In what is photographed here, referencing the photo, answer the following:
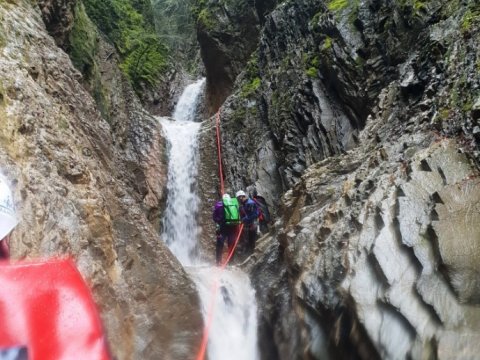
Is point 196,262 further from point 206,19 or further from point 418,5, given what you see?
point 206,19

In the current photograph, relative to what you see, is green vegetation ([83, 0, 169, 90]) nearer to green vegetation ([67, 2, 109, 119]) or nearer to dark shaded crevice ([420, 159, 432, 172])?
green vegetation ([67, 2, 109, 119])

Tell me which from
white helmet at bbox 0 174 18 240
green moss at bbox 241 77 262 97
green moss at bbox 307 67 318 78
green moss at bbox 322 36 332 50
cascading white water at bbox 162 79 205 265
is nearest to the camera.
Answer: white helmet at bbox 0 174 18 240

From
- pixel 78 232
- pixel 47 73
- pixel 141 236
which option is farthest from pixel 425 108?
pixel 47 73

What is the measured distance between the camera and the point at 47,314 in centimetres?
125

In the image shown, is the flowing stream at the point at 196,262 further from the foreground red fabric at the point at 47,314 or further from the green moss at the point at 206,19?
the foreground red fabric at the point at 47,314

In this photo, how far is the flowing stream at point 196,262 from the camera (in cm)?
686

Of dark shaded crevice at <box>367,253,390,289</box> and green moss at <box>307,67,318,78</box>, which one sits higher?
green moss at <box>307,67,318,78</box>

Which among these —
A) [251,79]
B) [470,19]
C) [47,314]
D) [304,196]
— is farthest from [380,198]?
[251,79]

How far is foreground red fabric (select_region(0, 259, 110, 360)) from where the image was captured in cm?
119

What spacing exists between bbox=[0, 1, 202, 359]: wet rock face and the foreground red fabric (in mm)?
2768

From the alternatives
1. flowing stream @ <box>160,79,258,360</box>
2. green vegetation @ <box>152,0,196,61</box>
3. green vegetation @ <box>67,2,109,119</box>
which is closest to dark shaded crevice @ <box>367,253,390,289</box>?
flowing stream @ <box>160,79,258,360</box>

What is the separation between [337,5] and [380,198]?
8.51 metres

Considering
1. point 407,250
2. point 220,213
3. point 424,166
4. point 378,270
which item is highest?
point 220,213

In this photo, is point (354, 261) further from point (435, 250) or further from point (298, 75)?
point (298, 75)
